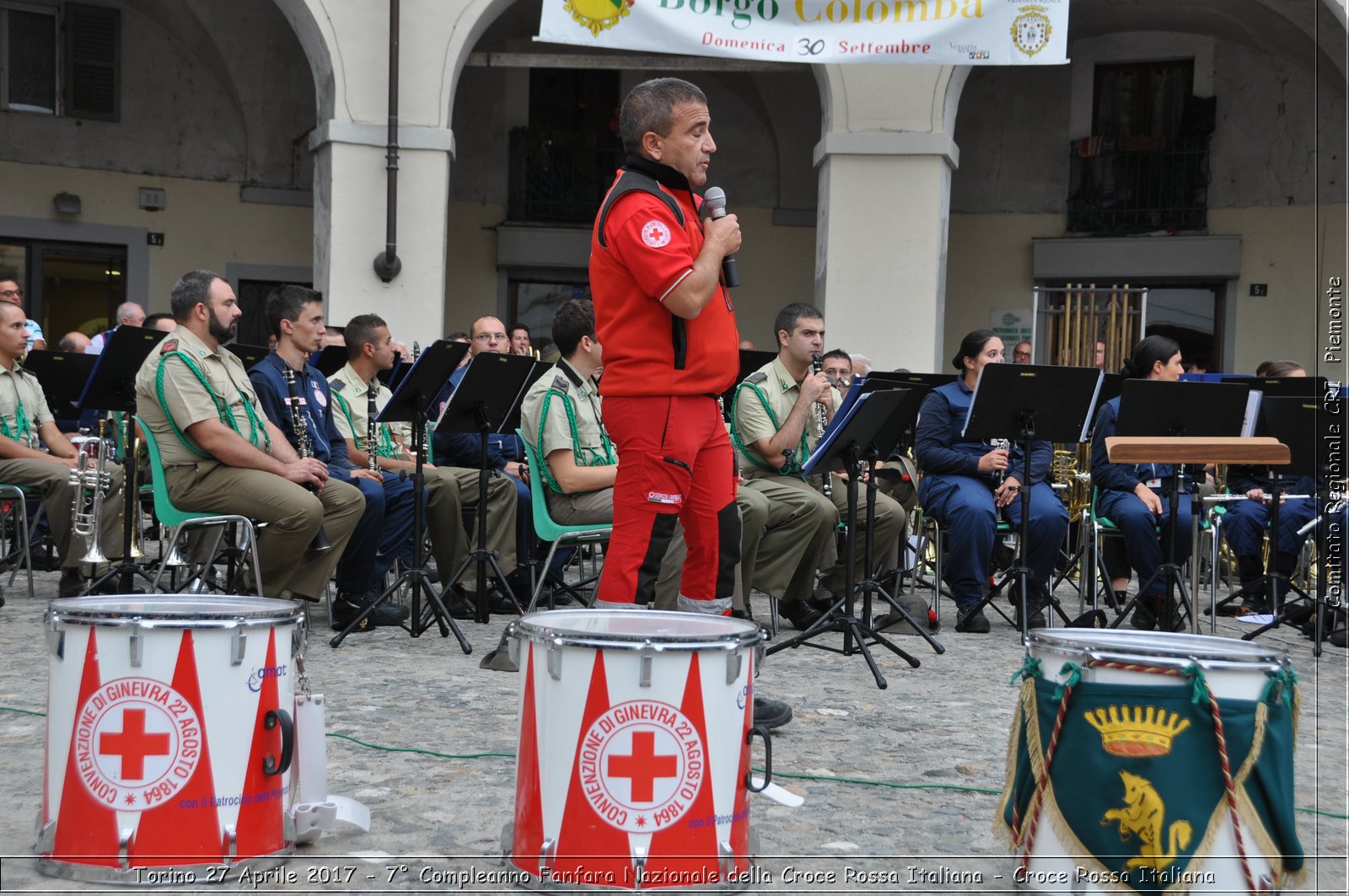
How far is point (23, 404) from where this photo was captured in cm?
818

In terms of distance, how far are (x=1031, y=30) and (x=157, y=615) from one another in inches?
381

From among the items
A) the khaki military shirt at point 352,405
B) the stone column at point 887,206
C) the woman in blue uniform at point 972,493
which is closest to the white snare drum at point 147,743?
the khaki military shirt at point 352,405

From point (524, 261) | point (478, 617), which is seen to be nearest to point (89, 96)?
point (524, 261)

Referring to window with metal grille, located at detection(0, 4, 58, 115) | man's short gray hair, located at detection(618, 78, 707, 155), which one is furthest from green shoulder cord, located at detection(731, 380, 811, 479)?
window with metal grille, located at detection(0, 4, 58, 115)

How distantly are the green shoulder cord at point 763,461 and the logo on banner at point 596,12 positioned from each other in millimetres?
4914

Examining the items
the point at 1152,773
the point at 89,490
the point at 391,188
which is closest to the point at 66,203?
the point at 391,188

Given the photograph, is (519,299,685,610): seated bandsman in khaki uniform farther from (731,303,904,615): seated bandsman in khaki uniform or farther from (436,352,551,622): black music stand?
(731,303,904,615): seated bandsman in khaki uniform

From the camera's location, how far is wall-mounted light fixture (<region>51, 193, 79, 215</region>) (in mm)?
15359

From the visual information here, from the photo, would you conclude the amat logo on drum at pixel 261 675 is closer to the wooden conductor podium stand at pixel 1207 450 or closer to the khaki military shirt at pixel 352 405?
the wooden conductor podium stand at pixel 1207 450

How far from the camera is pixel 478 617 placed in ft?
23.9

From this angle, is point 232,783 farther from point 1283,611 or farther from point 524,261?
point 524,261

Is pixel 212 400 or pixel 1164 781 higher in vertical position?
pixel 212 400

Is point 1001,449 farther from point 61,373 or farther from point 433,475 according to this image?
point 61,373

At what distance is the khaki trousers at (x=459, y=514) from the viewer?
7656mm
